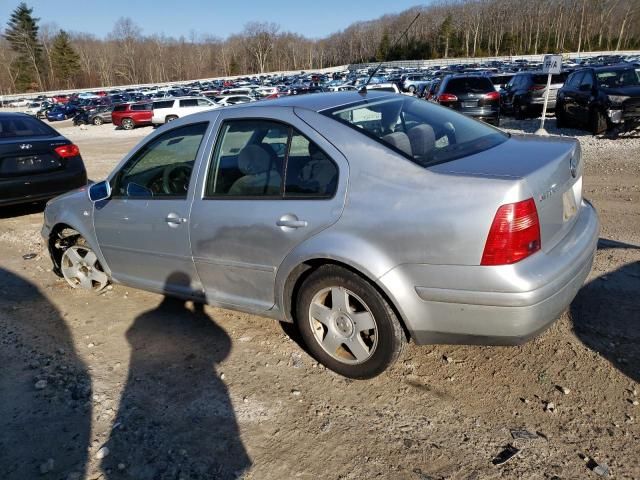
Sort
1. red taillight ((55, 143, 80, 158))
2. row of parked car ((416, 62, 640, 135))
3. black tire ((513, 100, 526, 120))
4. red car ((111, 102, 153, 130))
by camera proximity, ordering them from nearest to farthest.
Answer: red taillight ((55, 143, 80, 158)) → row of parked car ((416, 62, 640, 135)) → black tire ((513, 100, 526, 120)) → red car ((111, 102, 153, 130))

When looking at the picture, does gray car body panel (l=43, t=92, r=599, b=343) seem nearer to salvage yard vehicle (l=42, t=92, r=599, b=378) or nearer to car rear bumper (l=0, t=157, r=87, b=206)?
salvage yard vehicle (l=42, t=92, r=599, b=378)

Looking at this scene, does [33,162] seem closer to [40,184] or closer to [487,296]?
[40,184]

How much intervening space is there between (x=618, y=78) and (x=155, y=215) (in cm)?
1226

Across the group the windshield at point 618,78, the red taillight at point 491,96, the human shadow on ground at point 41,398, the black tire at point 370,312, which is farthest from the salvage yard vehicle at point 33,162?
the windshield at point 618,78

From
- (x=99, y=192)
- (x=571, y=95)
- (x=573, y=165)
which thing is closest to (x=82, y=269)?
(x=99, y=192)

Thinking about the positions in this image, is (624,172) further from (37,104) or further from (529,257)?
(37,104)

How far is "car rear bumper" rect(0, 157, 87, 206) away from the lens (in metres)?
6.84

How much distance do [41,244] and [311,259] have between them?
4957 millimetres

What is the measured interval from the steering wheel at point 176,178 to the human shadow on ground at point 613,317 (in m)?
2.88

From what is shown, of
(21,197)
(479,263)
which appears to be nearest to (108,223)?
(479,263)

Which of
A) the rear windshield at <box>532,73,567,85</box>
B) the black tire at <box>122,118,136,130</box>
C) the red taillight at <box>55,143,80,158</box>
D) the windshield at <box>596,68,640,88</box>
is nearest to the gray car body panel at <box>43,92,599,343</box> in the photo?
the red taillight at <box>55,143,80,158</box>

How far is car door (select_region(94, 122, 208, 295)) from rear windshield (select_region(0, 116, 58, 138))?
4185 mm

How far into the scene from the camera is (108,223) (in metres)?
4.04

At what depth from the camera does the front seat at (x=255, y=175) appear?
3.13m
